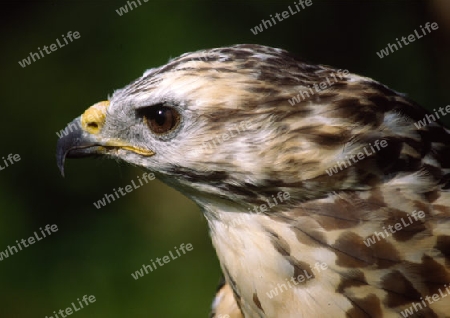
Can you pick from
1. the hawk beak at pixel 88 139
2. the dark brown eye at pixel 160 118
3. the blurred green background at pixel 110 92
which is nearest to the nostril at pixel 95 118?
the hawk beak at pixel 88 139

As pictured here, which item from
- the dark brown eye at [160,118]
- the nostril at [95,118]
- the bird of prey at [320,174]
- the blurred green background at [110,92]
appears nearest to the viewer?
the bird of prey at [320,174]

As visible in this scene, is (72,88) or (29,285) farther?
(72,88)

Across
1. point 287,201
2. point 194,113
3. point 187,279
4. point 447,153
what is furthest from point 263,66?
point 187,279

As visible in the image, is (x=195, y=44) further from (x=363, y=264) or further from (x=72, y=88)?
(x=363, y=264)

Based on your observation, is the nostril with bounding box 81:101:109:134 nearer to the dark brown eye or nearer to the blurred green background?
the dark brown eye

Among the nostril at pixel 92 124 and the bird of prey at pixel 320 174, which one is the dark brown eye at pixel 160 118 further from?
the nostril at pixel 92 124

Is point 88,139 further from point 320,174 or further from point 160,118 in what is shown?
point 320,174
